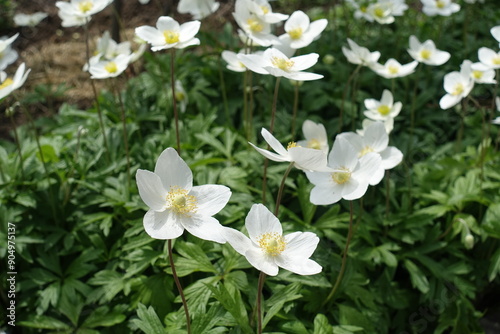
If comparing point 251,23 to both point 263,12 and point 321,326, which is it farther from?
point 321,326

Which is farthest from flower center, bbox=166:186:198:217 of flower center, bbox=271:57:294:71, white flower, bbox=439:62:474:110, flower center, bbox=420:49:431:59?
flower center, bbox=420:49:431:59

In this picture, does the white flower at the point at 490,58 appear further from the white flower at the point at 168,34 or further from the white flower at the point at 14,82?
the white flower at the point at 14,82

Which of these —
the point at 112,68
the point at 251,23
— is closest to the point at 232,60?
the point at 251,23

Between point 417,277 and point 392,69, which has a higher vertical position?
point 392,69

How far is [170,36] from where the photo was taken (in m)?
2.67

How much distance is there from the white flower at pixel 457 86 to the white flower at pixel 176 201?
1.73m

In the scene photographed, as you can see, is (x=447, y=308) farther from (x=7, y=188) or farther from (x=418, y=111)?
(x=7, y=188)

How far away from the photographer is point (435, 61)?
3.75m

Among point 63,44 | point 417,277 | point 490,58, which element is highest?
point 490,58

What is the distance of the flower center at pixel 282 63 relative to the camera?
8.20 ft

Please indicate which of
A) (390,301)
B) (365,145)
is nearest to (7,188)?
(365,145)

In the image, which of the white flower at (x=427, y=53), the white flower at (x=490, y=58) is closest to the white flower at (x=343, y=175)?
the white flower at (x=490, y=58)

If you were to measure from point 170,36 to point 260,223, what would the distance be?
3.86ft

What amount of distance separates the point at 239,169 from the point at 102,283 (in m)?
1.05
